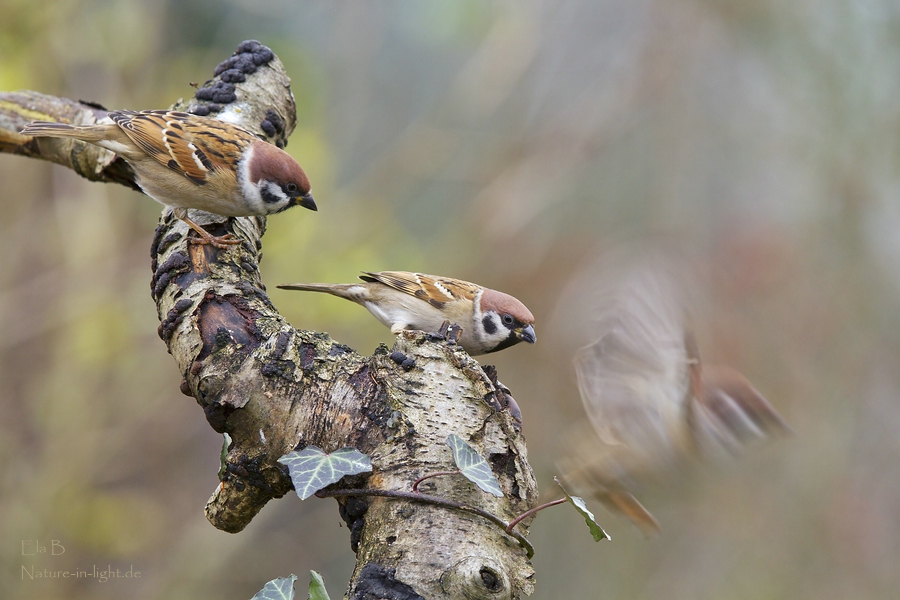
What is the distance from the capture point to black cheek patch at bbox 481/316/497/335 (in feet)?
10.5

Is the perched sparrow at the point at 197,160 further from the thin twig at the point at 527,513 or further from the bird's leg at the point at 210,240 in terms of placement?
the thin twig at the point at 527,513

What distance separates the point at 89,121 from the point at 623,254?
11.1 ft

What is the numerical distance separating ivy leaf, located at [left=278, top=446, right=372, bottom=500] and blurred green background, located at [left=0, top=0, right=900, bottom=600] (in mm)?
3229

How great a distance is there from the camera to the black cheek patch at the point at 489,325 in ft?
10.5

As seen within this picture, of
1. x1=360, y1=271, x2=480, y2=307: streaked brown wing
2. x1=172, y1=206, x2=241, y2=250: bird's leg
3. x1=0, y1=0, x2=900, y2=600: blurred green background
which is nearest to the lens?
x1=172, y1=206, x2=241, y2=250: bird's leg

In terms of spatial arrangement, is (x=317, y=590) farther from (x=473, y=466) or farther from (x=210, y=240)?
(x=210, y=240)

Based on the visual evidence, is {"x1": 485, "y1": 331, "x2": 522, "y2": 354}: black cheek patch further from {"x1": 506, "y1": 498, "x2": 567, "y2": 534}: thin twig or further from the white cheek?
{"x1": 506, "y1": 498, "x2": 567, "y2": 534}: thin twig

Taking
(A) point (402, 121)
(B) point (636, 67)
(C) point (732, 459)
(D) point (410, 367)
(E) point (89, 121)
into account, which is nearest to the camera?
(D) point (410, 367)

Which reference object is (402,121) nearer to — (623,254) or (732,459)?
(623,254)

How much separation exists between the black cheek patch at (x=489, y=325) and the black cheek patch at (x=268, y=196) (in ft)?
3.30

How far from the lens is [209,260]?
2.27 metres

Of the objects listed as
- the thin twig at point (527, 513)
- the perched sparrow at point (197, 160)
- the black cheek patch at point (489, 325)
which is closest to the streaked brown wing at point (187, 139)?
the perched sparrow at point (197, 160)

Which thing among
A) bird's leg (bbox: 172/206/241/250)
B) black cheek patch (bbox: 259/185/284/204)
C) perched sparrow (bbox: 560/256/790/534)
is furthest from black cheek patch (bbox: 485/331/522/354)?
bird's leg (bbox: 172/206/241/250)

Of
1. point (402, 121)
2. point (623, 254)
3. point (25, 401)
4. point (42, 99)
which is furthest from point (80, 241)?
point (623, 254)
